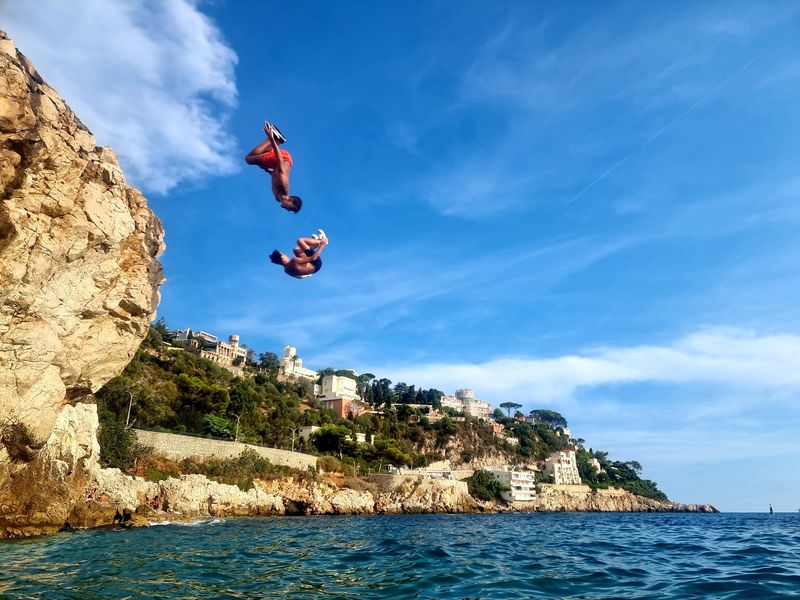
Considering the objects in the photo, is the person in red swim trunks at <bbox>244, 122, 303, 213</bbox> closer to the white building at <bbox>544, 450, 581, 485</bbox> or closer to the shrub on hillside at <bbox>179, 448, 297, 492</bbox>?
the shrub on hillside at <bbox>179, 448, 297, 492</bbox>

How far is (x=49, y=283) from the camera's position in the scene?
2028cm

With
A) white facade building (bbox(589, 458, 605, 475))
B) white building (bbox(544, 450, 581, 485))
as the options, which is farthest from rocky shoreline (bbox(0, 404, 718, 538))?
white facade building (bbox(589, 458, 605, 475))

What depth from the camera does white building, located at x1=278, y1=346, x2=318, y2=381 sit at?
14712 cm

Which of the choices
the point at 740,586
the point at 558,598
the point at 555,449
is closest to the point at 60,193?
the point at 558,598

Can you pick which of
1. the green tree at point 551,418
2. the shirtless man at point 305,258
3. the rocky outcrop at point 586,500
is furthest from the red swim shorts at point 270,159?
the green tree at point 551,418

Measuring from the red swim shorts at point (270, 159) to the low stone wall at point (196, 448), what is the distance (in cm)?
3974

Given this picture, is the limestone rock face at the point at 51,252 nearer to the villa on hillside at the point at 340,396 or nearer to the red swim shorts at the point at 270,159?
the red swim shorts at the point at 270,159

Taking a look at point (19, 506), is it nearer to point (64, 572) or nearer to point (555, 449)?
point (64, 572)

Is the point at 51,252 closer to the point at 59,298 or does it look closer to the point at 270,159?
the point at 59,298

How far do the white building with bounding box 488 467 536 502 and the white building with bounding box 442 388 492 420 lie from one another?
7555cm

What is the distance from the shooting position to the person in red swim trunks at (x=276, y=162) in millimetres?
10609

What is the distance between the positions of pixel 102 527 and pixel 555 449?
132889 mm

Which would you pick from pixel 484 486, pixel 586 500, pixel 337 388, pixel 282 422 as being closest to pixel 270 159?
pixel 282 422

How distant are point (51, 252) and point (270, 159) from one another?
13760 millimetres
